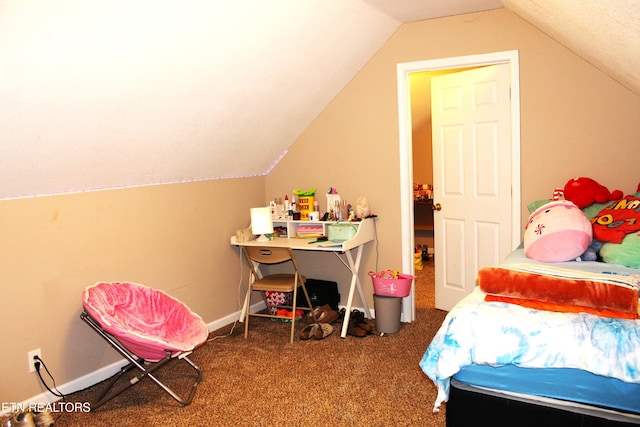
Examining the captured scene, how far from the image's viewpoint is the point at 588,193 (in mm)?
3393

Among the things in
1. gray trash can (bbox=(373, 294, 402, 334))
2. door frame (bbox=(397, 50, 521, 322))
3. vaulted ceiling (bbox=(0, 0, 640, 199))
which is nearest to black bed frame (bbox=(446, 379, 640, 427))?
vaulted ceiling (bbox=(0, 0, 640, 199))

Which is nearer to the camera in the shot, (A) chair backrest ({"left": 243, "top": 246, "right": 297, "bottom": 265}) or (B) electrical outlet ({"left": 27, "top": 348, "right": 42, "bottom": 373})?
(B) electrical outlet ({"left": 27, "top": 348, "right": 42, "bottom": 373})

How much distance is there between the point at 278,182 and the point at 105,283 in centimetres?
197

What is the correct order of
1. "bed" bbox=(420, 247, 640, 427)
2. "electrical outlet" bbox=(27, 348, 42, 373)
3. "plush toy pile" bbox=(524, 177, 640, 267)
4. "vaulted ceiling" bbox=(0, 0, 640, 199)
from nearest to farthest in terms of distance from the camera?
"bed" bbox=(420, 247, 640, 427) → "vaulted ceiling" bbox=(0, 0, 640, 199) → "plush toy pile" bbox=(524, 177, 640, 267) → "electrical outlet" bbox=(27, 348, 42, 373)

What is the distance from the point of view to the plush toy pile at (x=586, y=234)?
9.26 ft

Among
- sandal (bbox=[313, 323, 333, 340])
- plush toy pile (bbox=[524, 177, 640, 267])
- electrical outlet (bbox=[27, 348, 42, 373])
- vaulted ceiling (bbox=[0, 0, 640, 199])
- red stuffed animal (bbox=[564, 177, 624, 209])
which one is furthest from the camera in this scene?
sandal (bbox=[313, 323, 333, 340])

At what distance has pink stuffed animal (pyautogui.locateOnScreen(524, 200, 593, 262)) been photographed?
291 cm

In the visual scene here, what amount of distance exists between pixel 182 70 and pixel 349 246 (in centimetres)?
177

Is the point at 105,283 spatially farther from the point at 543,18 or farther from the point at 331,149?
the point at 543,18

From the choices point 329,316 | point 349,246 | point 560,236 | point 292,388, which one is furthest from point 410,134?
point 292,388

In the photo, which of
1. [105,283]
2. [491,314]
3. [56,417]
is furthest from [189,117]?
[491,314]

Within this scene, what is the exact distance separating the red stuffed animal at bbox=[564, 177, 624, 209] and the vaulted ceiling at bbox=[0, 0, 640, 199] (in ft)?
2.02

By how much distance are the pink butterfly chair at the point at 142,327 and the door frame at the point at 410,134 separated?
1.77 m

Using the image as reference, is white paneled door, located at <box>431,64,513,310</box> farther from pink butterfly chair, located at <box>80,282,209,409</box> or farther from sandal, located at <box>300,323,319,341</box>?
pink butterfly chair, located at <box>80,282,209,409</box>
